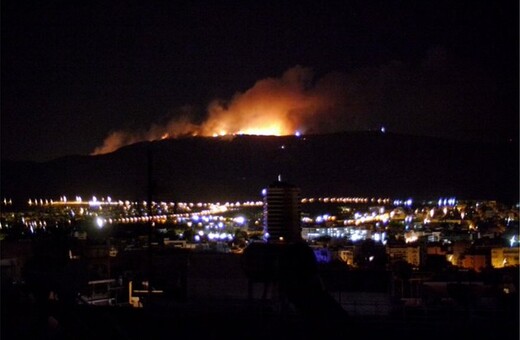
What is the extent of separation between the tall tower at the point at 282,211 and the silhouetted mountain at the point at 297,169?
48.0 ft

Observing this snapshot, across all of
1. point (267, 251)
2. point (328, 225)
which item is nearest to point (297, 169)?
point (328, 225)

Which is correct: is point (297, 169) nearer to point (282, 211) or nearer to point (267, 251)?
point (282, 211)

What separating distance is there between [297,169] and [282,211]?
2872cm

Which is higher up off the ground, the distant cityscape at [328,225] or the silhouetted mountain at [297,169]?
the silhouetted mountain at [297,169]

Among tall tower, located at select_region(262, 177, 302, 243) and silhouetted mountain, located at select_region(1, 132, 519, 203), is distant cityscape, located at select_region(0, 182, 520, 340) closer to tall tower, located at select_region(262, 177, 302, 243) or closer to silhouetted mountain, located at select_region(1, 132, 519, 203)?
tall tower, located at select_region(262, 177, 302, 243)

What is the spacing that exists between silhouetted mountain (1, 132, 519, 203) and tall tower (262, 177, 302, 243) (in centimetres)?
1464

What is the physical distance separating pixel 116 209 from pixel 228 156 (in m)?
23.6

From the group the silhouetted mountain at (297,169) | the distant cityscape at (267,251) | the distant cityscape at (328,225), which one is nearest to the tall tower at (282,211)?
the distant cityscape at (267,251)

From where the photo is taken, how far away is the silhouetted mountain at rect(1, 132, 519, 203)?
3250 cm

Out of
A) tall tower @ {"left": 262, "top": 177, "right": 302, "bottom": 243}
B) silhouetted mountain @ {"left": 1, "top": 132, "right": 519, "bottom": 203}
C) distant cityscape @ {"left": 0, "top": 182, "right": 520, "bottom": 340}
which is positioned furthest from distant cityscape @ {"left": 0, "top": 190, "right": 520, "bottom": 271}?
tall tower @ {"left": 262, "top": 177, "right": 302, "bottom": 243}

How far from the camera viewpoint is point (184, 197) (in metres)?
31.8

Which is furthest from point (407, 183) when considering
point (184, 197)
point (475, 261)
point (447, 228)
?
point (475, 261)

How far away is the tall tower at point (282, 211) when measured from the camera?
413 inches

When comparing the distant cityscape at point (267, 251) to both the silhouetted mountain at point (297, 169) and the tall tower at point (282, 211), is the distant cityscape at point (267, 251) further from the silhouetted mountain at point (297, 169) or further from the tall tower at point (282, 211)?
the silhouetted mountain at point (297, 169)
